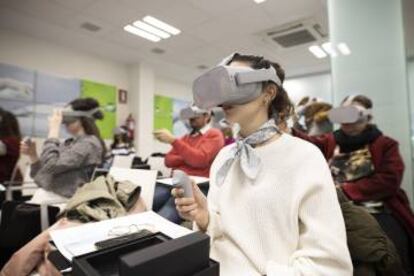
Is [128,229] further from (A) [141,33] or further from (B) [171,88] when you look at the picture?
(B) [171,88]

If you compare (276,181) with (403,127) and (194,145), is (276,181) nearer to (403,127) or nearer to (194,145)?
(194,145)

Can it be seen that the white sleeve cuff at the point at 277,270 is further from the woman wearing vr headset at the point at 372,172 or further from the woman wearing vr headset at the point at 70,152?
the woman wearing vr headset at the point at 70,152

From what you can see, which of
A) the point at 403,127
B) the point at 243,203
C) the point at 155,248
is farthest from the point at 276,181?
the point at 403,127

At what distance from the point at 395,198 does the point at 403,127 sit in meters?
0.76

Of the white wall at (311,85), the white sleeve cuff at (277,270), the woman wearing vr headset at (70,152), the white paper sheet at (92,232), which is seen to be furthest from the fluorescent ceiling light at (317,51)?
the white sleeve cuff at (277,270)

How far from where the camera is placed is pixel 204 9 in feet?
10.9

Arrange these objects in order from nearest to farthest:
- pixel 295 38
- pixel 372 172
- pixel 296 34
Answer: pixel 372 172
pixel 296 34
pixel 295 38

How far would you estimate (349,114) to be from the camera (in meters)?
1.69

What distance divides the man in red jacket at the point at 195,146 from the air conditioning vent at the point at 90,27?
8.41 feet

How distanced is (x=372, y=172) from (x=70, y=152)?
75.7 inches

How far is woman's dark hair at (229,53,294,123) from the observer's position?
0.88 metres

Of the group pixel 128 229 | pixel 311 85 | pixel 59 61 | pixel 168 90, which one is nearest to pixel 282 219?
pixel 128 229

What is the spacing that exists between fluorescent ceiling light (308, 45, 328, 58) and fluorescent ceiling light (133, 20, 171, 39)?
231cm

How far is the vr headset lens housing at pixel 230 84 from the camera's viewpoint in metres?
0.80
